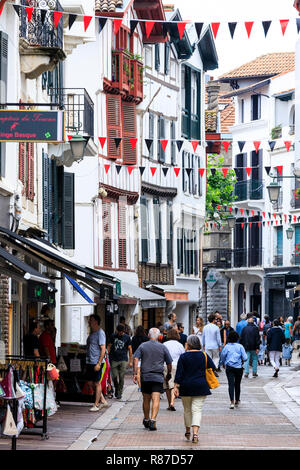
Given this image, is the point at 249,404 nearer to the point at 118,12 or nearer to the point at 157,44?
the point at 118,12

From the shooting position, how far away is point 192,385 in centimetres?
1802

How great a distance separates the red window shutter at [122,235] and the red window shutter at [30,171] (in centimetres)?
1542

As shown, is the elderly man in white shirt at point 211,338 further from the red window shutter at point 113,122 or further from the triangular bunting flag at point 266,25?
the red window shutter at point 113,122

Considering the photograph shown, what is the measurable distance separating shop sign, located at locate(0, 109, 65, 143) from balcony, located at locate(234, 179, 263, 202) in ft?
183

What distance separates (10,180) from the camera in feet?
75.7

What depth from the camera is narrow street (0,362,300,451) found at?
16969 mm

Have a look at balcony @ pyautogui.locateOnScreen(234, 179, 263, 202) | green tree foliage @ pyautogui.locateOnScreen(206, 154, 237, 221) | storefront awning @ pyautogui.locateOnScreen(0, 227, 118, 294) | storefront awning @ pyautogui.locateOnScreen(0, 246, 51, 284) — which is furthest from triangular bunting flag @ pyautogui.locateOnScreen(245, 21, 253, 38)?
balcony @ pyautogui.locateOnScreen(234, 179, 263, 202)

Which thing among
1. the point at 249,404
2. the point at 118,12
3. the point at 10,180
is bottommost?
the point at 249,404

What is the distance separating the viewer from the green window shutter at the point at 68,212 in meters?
32.1

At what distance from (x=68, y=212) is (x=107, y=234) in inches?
323

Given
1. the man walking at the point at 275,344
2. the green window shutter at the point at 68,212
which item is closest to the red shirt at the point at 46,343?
the green window shutter at the point at 68,212

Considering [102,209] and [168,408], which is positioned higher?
[102,209]

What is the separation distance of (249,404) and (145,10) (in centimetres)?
2416
